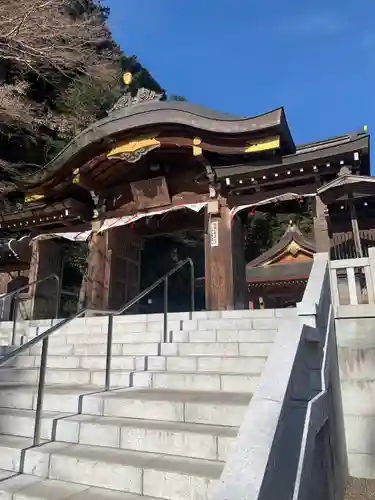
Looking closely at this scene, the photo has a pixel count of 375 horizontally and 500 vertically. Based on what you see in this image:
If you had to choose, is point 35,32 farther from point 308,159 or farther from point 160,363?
point 160,363

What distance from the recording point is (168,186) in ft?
30.7

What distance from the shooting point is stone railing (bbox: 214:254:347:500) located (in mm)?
1715

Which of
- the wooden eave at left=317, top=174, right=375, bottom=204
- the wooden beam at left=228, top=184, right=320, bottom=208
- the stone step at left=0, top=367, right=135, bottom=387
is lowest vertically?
the stone step at left=0, top=367, right=135, bottom=387

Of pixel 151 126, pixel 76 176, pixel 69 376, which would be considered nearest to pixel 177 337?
pixel 69 376

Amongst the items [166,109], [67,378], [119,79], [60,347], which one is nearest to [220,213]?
[166,109]

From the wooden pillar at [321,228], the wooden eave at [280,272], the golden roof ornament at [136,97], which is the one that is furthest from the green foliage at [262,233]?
the wooden pillar at [321,228]

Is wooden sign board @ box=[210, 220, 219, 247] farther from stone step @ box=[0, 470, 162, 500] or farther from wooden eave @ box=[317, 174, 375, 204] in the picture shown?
stone step @ box=[0, 470, 162, 500]

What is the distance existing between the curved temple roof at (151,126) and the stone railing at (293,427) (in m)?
4.00

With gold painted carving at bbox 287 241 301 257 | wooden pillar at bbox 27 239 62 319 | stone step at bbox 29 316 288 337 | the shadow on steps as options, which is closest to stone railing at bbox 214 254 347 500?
the shadow on steps

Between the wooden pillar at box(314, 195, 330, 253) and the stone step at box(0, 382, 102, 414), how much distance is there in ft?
16.8

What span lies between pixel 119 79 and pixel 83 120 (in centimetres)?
490

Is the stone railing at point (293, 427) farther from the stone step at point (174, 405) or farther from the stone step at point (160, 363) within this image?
the stone step at point (160, 363)

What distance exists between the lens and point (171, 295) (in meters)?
19.8

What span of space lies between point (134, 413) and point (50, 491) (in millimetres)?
922
